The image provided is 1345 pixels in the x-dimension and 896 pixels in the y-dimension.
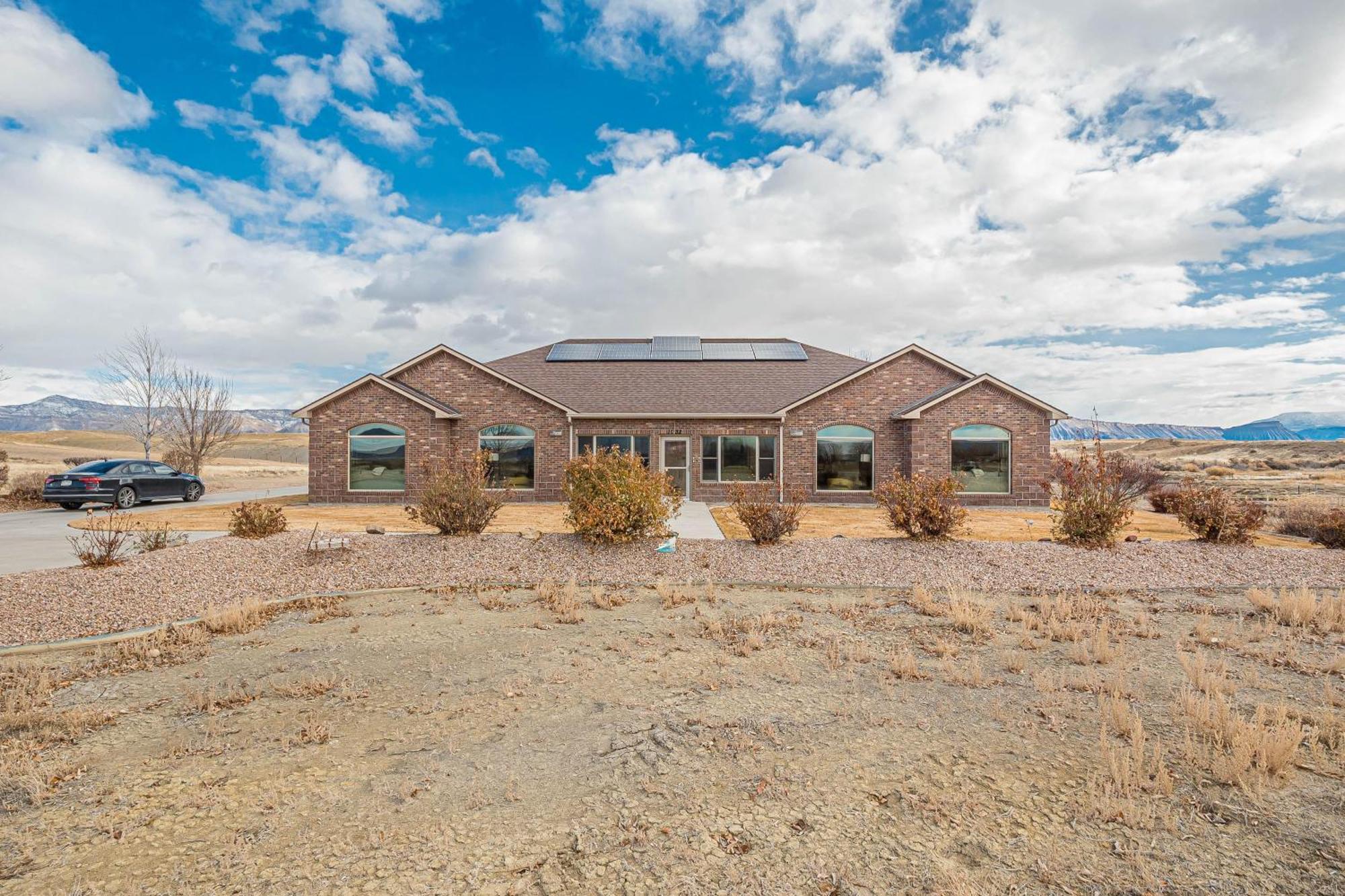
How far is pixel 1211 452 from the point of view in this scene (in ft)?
234

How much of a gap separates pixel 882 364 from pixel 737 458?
600 centimetres

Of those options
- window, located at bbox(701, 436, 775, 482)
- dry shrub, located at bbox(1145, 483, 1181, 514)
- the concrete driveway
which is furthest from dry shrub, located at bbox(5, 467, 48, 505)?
dry shrub, located at bbox(1145, 483, 1181, 514)

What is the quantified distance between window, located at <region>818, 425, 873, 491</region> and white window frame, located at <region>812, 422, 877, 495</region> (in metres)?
0.02

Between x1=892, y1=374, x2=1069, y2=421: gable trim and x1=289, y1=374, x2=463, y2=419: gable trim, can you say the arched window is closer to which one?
x1=289, y1=374, x2=463, y2=419: gable trim

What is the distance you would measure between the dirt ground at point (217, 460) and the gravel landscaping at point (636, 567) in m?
22.6

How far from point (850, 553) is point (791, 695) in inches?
232

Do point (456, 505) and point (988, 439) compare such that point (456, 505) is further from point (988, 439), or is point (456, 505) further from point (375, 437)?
point (988, 439)

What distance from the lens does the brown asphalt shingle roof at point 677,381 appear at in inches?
917

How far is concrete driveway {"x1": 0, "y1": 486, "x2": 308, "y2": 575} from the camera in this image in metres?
10.3

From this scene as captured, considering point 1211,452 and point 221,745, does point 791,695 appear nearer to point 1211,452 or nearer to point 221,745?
point 221,745

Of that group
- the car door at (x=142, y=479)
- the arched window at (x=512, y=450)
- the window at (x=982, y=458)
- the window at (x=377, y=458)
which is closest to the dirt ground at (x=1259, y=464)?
the window at (x=982, y=458)

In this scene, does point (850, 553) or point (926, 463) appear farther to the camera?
point (926, 463)

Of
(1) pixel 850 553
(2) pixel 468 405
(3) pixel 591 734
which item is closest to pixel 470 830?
(3) pixel 591 734

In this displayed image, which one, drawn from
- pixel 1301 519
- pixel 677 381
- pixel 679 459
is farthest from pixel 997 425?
pixel 677 381
